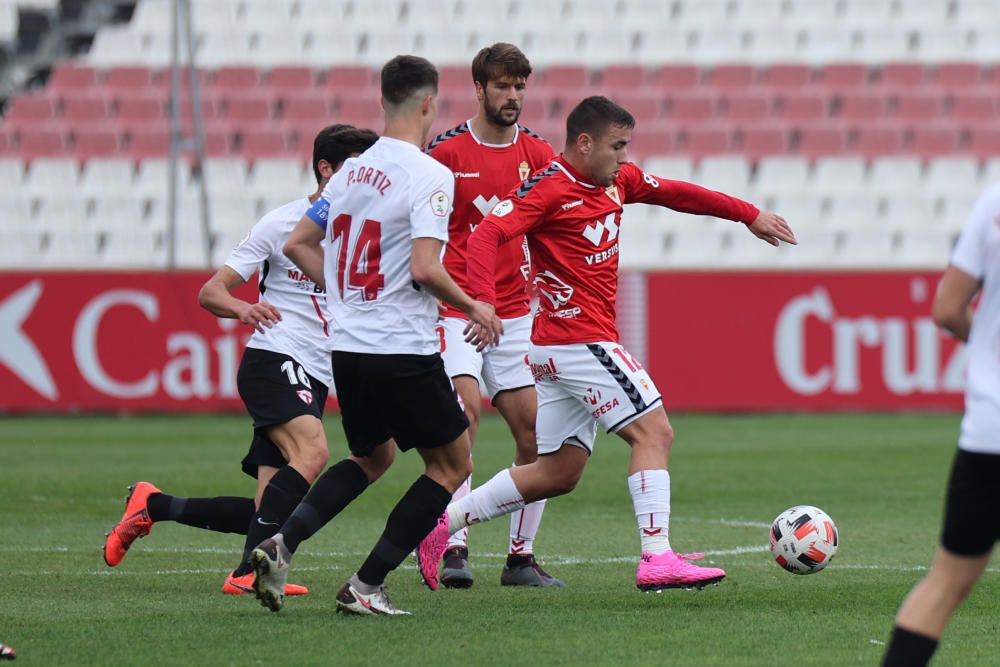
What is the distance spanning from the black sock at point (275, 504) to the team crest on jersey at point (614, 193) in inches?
71.0

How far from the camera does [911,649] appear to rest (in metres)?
4.17

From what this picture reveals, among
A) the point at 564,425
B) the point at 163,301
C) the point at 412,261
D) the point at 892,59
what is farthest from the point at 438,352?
the point at 892,59

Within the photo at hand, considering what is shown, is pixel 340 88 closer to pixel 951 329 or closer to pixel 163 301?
pixel 163 301

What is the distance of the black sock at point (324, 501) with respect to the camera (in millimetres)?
6156

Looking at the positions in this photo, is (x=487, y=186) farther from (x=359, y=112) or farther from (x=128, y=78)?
(x=128, y=78)

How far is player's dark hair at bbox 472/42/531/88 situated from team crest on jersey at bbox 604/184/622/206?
33.7 inches

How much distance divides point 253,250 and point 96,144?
16.3 m

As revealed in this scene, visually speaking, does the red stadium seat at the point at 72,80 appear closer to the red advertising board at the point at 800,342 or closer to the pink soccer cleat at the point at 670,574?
the red advertising board at the point at 800,342

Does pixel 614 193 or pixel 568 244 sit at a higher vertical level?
pixel 614 193

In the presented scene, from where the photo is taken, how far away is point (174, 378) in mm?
17688

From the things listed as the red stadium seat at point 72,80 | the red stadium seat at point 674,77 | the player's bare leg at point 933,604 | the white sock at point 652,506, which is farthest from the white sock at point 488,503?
the red stadium seat at point 72,80

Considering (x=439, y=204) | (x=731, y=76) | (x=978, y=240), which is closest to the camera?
(x=978, y=240)

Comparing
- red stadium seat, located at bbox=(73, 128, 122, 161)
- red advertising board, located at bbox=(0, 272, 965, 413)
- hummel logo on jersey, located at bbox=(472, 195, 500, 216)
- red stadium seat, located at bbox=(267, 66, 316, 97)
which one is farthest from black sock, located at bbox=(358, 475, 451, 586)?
red stadium seat, located at bbox=(267, 66, 316, 97)

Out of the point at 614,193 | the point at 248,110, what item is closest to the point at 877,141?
the point at 248,110
